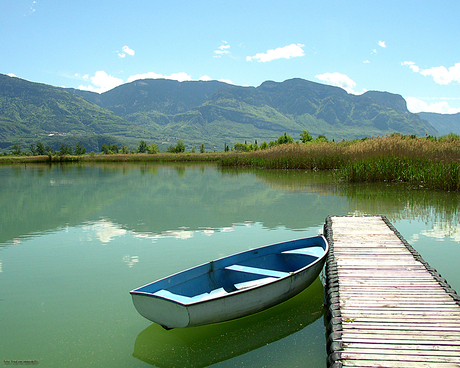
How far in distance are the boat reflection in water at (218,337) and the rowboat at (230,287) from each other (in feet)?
0.82

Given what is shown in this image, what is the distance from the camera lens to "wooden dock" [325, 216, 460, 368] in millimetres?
3652

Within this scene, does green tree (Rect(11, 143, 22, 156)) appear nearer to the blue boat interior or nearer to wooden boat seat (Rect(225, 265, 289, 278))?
the blue boat interior

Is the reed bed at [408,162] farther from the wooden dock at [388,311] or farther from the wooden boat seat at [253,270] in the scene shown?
the wooden boat seat at [253,270]

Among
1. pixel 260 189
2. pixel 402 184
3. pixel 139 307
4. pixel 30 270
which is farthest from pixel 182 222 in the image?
pixel 402 184

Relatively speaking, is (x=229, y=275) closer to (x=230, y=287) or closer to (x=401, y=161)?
(x=230, y=287)

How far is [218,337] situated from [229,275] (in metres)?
1.18

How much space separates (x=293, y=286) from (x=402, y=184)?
55.2ft

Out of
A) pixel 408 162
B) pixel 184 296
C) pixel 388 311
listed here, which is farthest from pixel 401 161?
pixel 184 296

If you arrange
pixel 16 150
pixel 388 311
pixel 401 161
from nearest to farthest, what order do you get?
pixel 388 311, pixel 401 161, pixel 16 150

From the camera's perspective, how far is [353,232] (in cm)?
849

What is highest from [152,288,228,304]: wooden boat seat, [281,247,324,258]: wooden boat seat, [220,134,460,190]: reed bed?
[220,134,460,190]: reed bed

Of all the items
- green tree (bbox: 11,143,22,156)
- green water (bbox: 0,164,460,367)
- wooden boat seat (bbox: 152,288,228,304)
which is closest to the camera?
green water (bbox: 0,164,460,367)

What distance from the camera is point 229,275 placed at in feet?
19.3

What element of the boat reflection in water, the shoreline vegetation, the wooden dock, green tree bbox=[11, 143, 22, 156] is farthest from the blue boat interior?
green tree bbox=[11, 143, 22, 156]
